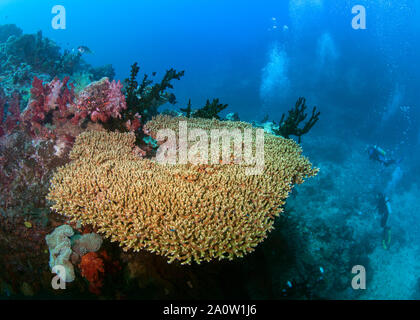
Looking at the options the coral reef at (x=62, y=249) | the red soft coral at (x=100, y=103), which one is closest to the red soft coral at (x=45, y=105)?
the red soft coral at (x=100, y=103)

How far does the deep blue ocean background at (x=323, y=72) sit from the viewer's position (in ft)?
49.5

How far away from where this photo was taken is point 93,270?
133 inches

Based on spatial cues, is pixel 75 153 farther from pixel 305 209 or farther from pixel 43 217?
pixel 305 209

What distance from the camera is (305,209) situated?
41.8 ft

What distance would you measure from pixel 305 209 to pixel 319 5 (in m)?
91.0
